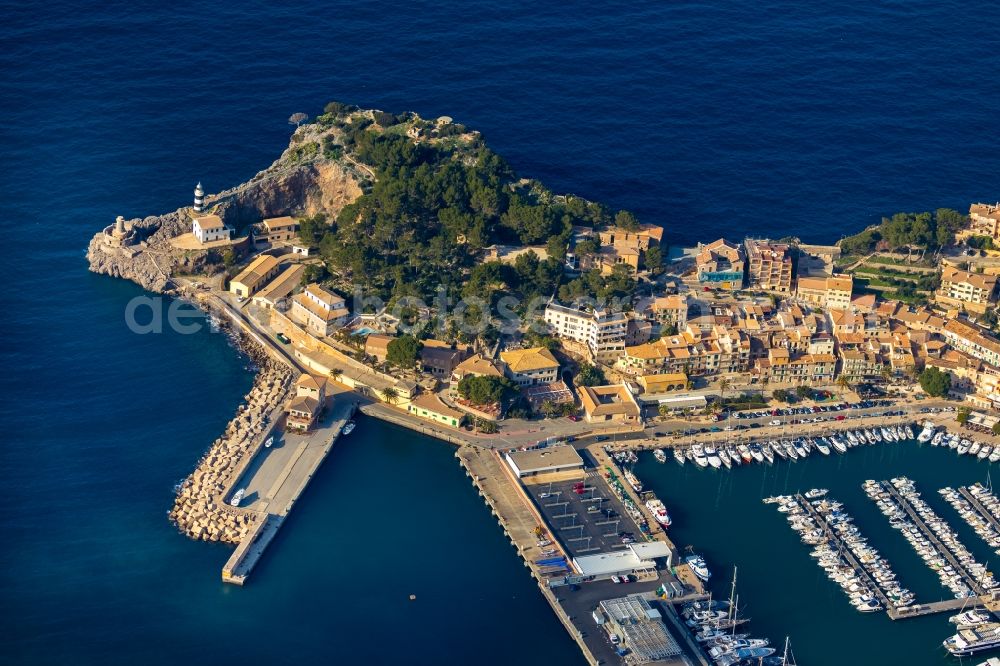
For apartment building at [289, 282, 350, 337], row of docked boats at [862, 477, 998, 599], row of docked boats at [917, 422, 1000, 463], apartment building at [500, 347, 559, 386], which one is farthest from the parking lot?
row of docked boats at [917, 422, 1000, 463]

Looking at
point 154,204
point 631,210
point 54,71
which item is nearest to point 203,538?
point 154,204

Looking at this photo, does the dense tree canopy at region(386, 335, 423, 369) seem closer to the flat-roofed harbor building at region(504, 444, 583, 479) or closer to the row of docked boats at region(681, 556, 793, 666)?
the flat-roofed harbor building at region(504, 444, 583, 479)

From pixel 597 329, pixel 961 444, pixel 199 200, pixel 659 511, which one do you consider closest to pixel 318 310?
pixel 199 200

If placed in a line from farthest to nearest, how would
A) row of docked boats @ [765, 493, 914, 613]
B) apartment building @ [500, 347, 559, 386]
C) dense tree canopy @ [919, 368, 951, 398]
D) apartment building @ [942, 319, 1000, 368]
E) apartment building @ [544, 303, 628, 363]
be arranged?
apartment building @ [942, 319, 1000, 368], apartment building @ [544, 303, 628, 363], dense tree canopy @ [919, 368, 951, 398], apartment building @ [500, 347, 559, 386], row of docked boats @ [765, 493, 914, 613]

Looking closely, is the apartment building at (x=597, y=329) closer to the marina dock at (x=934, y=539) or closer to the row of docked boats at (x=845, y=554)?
the row of docked boats at (x=845, y=554)

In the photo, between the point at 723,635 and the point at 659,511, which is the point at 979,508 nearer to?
the point at 659,511

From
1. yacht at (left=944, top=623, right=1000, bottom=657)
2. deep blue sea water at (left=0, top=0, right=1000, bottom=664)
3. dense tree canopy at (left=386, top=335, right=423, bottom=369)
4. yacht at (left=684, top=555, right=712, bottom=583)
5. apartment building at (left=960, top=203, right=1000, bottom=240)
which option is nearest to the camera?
yacht at (left=944, top=623, right=1000, bottom=657)
